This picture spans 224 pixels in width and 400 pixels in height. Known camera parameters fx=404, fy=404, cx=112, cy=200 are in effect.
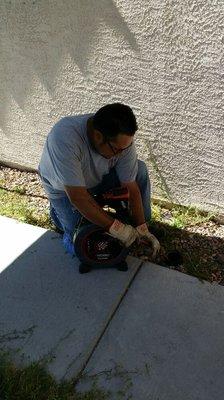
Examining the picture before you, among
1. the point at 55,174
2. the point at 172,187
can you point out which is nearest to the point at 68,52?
the point at 55,174

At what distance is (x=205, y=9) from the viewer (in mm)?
2273

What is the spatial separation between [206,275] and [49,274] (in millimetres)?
1044

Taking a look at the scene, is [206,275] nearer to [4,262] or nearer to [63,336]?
[63,336]

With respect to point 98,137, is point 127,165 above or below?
below

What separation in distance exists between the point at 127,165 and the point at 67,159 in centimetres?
42

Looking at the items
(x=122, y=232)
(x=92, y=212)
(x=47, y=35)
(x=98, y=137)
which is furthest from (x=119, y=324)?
(x=47, y=35)

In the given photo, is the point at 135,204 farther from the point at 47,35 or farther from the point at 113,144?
the point at 47,35

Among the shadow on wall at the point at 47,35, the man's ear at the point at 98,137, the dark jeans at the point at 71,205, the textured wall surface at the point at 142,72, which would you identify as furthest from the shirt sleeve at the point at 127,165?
the shadow on wall at the point at 47,35

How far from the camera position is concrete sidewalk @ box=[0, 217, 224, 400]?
2098 millimetres

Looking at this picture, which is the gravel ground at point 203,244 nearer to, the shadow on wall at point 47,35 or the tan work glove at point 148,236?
the tan work glove at point 148,236

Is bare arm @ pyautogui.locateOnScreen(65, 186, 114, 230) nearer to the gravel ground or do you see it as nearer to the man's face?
the man's face

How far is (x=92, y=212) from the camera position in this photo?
238cm

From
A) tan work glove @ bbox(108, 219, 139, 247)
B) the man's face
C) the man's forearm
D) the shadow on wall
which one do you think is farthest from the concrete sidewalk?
the shadow on wall

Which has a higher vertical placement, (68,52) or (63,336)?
(68,52)
